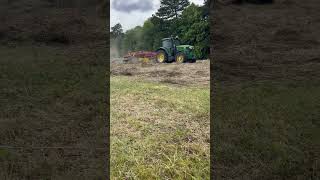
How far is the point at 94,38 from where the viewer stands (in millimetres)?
14531


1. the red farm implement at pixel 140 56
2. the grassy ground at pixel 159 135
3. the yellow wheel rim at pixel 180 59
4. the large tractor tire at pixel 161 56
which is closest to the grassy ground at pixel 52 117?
the grassy ground at pixel 159 135

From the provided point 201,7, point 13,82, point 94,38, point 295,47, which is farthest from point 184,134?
point 201,7

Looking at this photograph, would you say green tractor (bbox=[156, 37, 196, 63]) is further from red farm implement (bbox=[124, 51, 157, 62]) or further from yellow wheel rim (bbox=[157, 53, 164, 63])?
red farm implement (bbox=[124, 51, 157, 62])

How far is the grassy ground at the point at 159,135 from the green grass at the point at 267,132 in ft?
0.83

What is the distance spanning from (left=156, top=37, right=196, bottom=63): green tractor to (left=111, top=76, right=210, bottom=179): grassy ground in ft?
22.3

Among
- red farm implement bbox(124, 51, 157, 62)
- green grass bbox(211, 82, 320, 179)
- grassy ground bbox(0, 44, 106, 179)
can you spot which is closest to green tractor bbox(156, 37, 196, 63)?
red farm implement bbox(124, 51, 157, 62)

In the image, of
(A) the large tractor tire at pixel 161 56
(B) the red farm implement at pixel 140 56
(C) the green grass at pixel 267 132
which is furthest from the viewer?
(B) the red farm implement at pixel 140 56

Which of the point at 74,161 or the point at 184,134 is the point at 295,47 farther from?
the point at 74,161

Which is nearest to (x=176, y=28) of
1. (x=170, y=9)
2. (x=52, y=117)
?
(x=170, y=9)

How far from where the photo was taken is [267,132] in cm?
537

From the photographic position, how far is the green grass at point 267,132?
4.30 meters

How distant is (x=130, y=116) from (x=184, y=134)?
1.22m

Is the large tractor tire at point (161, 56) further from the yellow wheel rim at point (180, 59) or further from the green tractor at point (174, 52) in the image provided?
the yellow wheel rim at point (180, 59)

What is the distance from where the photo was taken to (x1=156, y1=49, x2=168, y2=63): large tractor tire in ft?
49.6
